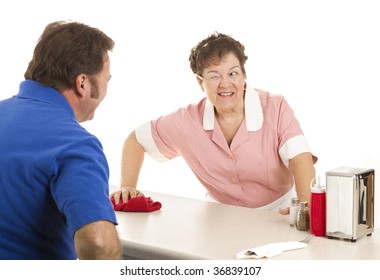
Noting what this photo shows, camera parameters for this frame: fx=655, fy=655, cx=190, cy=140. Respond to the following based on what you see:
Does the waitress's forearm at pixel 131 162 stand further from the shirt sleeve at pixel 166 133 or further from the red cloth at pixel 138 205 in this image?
the red cloth at pixel 138 205

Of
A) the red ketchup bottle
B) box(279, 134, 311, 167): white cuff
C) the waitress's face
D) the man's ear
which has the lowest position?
the red ketchup bottle

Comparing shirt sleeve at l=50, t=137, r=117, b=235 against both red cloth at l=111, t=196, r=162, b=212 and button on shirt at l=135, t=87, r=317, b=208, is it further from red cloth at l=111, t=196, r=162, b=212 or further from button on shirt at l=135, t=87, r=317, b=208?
button on shirt at l=135, t=87, r=317, b=208

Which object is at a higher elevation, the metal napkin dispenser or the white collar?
the white collar

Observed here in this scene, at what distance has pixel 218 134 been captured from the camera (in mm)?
2588

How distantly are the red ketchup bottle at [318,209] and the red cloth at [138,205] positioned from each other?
60cm

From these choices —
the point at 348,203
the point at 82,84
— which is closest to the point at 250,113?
the point at 348,203

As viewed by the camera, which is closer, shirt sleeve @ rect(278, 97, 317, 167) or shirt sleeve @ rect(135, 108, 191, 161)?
shirt sleeve @ rect(278, 97, 317, 167)

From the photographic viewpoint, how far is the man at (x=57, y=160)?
1.51 meters

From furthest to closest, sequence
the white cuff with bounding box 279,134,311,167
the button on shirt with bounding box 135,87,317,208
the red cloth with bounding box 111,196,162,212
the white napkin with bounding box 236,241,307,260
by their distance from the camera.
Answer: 1. the button on shirt with bounding box 135,87,317,208
2. the white cuff with bounding box 279,134,311,167
3. the red cloth with bounding box 111,196,162,212
4. the white napkin with bounding box 236,241,307,260

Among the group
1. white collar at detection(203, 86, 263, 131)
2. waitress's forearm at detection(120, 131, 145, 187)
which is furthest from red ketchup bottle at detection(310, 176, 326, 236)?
waitress's forearm at detection(120, 131, 145, 187)

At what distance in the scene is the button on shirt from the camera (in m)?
2.55

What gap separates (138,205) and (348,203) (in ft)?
2.47

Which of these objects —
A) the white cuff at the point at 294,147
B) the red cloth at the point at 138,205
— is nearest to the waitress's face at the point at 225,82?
the white cuff at the point at 294,147

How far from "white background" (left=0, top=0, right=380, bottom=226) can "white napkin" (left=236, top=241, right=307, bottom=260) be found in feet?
4.50
